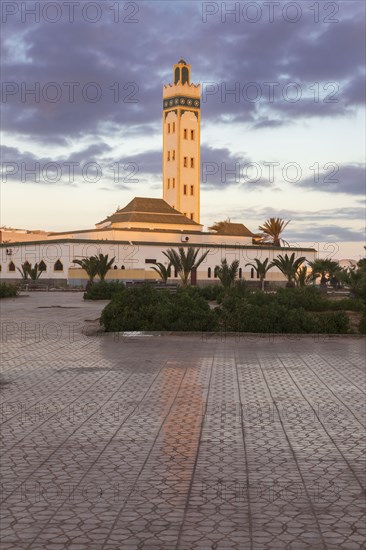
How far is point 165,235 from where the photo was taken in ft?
243

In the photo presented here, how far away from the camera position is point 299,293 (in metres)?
23.4

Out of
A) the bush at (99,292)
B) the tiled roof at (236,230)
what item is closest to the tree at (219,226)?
the tiled roof at (236,230)

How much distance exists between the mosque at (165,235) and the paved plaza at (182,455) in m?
55.0

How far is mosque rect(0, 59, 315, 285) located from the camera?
222ft

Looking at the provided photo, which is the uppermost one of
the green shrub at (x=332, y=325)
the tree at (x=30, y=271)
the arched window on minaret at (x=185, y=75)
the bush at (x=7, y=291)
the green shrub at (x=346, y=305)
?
the arched window on minaret at (x=185, y=75)

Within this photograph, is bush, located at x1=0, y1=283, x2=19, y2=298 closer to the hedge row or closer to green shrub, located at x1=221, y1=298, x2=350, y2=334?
the hedge row

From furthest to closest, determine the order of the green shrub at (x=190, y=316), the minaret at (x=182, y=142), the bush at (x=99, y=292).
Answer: the minaret at (x=182, y=142) → the bush at (x=99, y=292) → the green shrub at (x=190, y=316)

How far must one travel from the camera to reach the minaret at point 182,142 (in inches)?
3757

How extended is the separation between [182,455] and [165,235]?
2694 inches

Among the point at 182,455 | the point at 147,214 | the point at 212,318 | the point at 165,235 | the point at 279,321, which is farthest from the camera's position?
the point at 147,214

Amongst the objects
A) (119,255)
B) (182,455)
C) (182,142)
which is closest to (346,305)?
(182,455)

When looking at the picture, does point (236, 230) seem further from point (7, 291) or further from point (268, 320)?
point (268, 320)

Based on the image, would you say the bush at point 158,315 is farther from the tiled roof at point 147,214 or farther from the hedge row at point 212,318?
the tiled roof at point 147,214

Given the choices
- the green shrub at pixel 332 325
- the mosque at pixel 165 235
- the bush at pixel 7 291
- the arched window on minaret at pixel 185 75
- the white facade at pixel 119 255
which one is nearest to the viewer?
the green shrub at pixel 332 325
